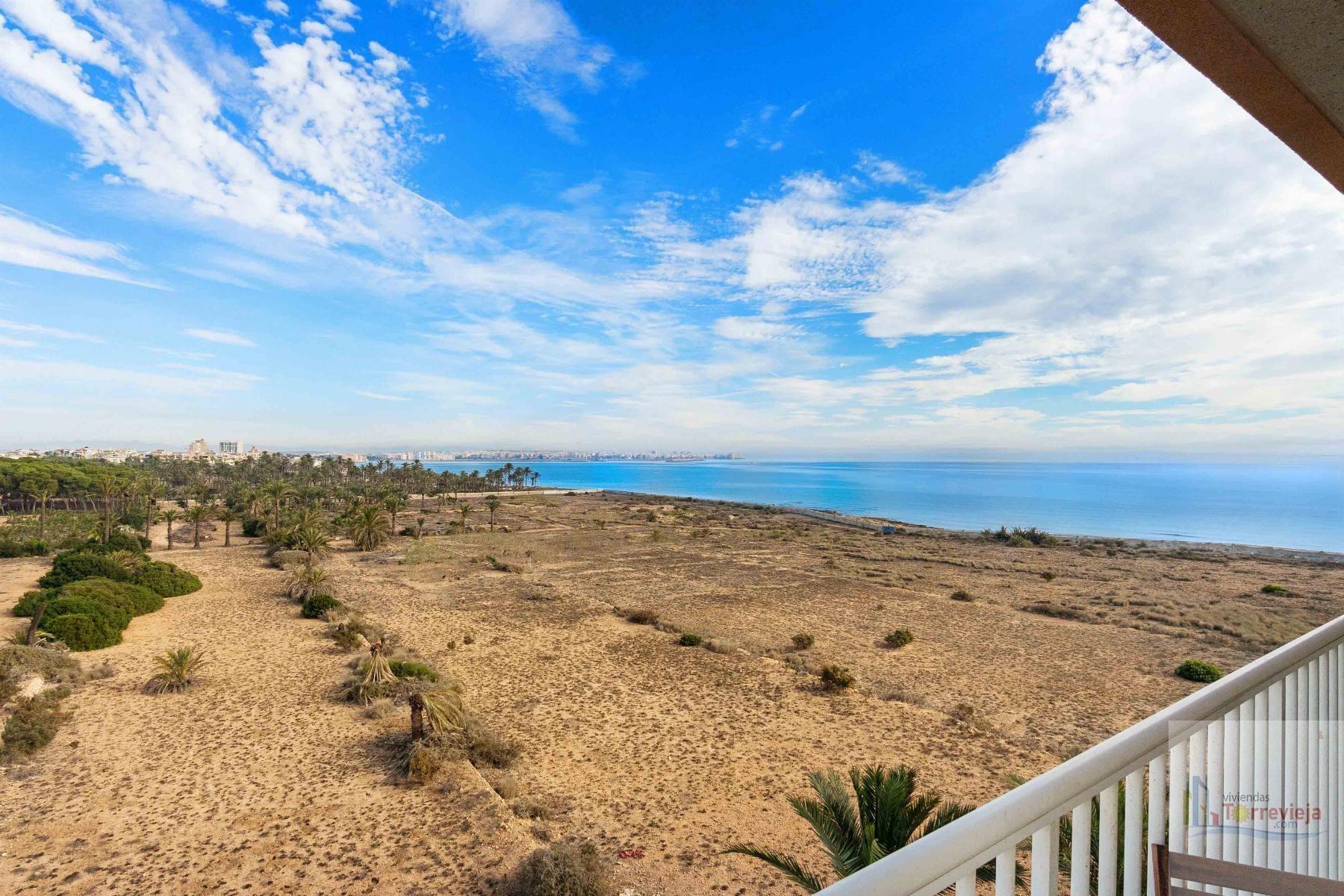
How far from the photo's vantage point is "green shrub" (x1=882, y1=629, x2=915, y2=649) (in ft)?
55.9

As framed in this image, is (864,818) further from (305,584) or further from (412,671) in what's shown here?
(305,584)

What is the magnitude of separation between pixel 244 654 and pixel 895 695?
16.3 meters

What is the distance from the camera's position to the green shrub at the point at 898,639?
17.0 m

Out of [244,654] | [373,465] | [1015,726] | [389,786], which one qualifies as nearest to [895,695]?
[1015,726]

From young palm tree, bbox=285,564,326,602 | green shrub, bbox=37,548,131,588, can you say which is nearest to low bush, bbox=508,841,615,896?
young palm tree, bbox=285,564,326,602

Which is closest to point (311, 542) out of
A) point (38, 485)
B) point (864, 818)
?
point (864, 818)

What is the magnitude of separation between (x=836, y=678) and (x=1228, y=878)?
13070 mm

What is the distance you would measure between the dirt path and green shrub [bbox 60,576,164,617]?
7.09 metres

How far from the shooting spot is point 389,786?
895 centimetres

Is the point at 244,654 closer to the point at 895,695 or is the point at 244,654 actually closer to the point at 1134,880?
the point at 895,695

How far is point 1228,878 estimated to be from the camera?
123 centimetres

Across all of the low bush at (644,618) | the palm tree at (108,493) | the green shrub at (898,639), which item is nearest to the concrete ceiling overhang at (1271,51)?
the green shrub at (898,639)

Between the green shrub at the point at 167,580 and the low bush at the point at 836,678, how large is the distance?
23.5m

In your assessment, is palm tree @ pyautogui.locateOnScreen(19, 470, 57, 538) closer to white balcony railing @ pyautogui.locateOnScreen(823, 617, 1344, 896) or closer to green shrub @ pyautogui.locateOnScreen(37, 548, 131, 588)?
green shrub @ pyautogui.locateOnScreen(37, 548, 131, 588)
